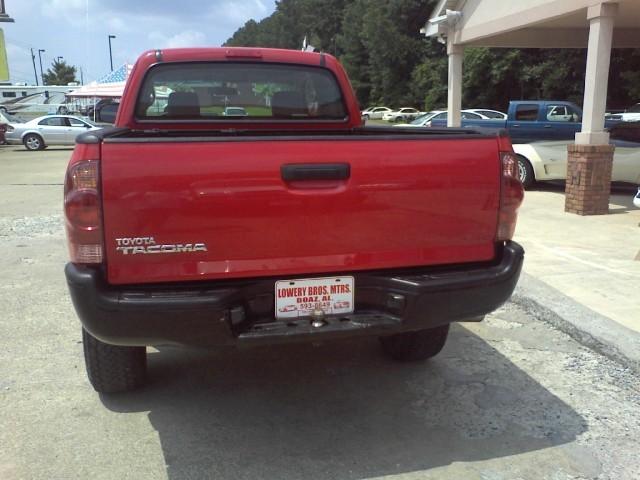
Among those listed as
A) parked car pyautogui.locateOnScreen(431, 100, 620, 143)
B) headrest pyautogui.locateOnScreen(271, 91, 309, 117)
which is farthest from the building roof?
headrest pyautogui.locateOnScreen(271, 91, 309, 117)

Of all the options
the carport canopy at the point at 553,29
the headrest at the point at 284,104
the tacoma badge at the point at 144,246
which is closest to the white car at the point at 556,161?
the carport canopy at the point at 553,29

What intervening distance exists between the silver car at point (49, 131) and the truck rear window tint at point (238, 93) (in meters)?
22.1

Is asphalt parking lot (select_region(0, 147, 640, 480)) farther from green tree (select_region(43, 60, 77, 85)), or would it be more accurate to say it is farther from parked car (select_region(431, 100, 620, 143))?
green tree (select_region(43, 60, 77, 85))

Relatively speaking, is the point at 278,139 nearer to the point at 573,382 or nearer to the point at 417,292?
the point at 417,292

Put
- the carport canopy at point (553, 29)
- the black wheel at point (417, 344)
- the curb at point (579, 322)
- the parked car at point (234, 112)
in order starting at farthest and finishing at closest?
A: 1. the carport canopy at point (553, 29)
2. the parked car at point (234, 112)
3. the curb at point (579, 322)
4. the black wheel at point (417, 344)

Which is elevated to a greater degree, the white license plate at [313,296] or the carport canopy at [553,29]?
the carport canopy at [553,29]

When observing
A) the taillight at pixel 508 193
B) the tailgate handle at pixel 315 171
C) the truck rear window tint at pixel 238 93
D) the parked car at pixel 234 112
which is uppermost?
the truck rear window tint at pixel 238 93

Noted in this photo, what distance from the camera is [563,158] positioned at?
10.7 m

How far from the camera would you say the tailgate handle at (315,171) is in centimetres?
253

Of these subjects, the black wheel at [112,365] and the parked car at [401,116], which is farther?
the parked car at [401,116]

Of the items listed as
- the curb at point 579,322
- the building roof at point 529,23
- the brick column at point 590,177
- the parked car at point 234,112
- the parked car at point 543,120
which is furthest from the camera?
the parked car at point 543,120

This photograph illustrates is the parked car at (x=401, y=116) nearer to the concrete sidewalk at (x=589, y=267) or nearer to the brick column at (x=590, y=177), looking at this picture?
the brick column at (x=590, y=177)

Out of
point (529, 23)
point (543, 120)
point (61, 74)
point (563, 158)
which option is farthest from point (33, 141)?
point (61, 74)

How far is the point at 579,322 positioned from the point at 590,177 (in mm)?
4838
